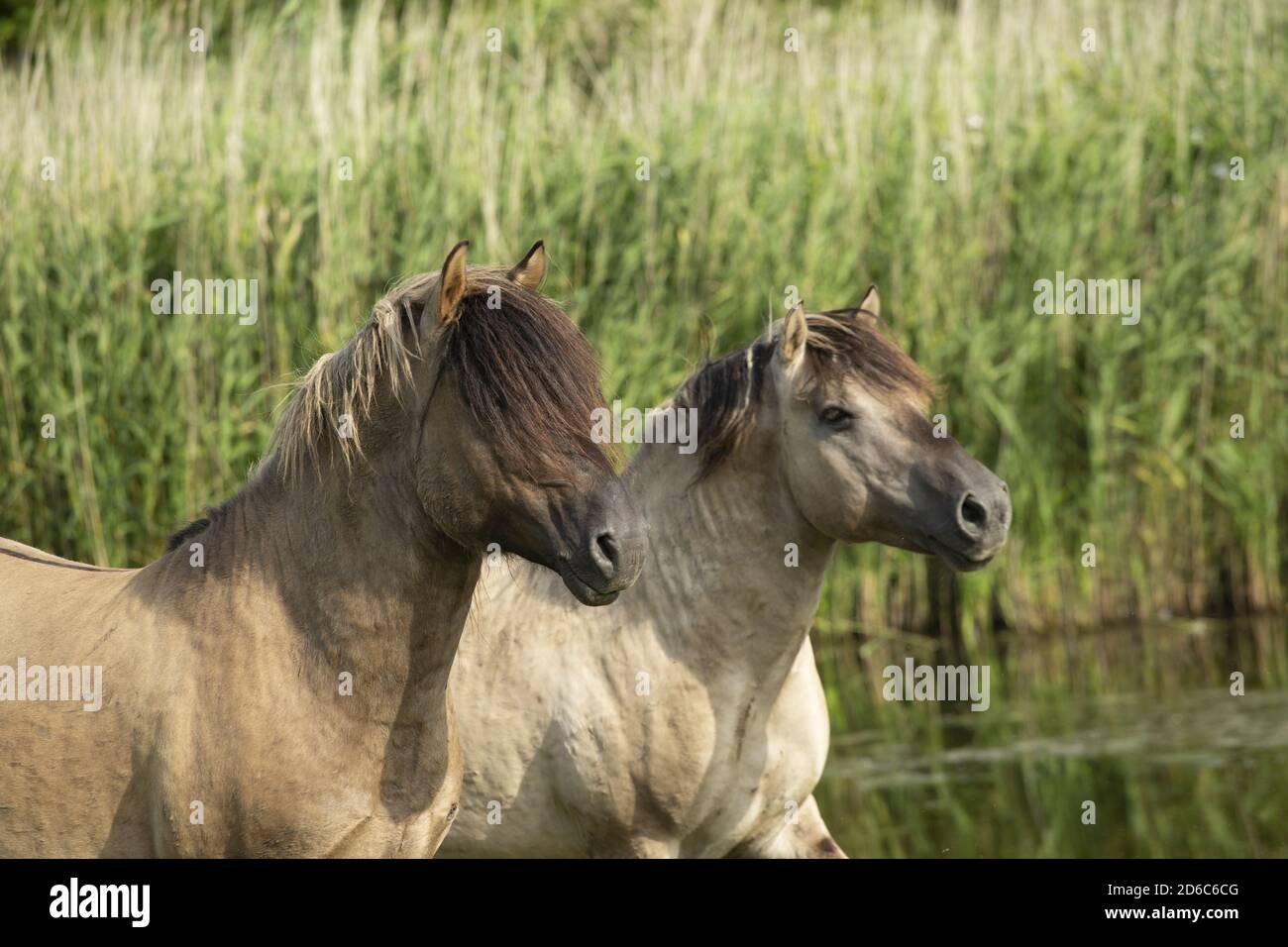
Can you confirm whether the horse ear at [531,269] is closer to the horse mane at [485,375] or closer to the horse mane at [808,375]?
the horse mane at [485,375]

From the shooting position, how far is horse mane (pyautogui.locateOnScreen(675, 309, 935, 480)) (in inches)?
158

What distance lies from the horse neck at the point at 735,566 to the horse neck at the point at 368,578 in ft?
3.80

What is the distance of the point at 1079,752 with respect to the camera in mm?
6633

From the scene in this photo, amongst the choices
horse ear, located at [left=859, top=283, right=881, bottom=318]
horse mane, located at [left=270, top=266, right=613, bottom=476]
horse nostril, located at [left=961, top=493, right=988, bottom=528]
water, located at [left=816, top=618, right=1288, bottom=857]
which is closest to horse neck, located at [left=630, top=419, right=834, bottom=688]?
horse nostril, located at [left=961, top=493, right=988, bottom=528]

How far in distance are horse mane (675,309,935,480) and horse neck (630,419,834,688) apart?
0.21ft

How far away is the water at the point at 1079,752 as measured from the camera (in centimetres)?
555

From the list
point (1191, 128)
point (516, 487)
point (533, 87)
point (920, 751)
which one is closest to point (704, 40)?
point (533, 87)

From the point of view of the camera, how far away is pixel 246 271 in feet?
23.8
